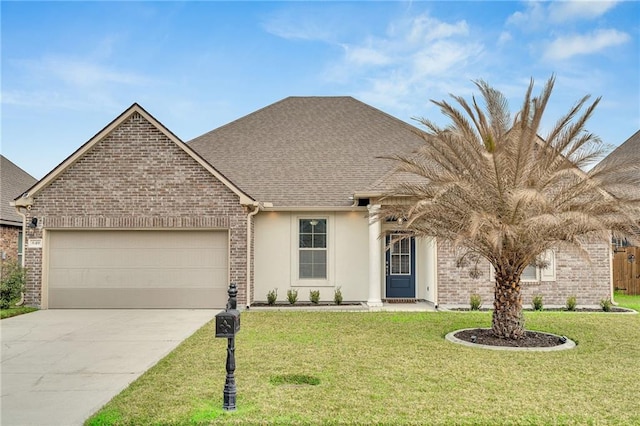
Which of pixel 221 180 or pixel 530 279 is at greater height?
pixel 221 180

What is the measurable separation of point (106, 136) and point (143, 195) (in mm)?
1883

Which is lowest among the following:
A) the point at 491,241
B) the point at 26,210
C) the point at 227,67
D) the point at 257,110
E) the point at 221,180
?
the point at 491,241

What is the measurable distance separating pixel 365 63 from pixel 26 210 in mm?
11576

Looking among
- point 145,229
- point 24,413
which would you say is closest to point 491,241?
point 24,413

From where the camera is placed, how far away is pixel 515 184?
8359 mm

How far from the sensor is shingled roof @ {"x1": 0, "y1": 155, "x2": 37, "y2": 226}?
53.5 feet

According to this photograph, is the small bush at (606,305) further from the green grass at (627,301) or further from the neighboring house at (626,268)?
the neighboring house at (626,268)

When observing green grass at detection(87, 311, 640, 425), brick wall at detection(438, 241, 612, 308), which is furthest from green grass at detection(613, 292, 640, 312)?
green grass at detection(87, 311, 640, 425)

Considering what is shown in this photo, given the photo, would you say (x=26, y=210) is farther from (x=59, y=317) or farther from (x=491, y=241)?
(x=491, y=241)

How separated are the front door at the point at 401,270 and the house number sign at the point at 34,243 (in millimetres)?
9697

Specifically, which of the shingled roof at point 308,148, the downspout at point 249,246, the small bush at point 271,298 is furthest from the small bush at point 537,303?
the downspout at point 249,246

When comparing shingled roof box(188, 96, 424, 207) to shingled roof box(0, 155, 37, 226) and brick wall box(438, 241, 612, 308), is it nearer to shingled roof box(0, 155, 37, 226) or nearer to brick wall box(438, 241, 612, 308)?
brick wall box(438, 241, 612, 308)

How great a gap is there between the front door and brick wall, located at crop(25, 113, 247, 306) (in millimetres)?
4424

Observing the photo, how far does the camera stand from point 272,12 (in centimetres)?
1402
